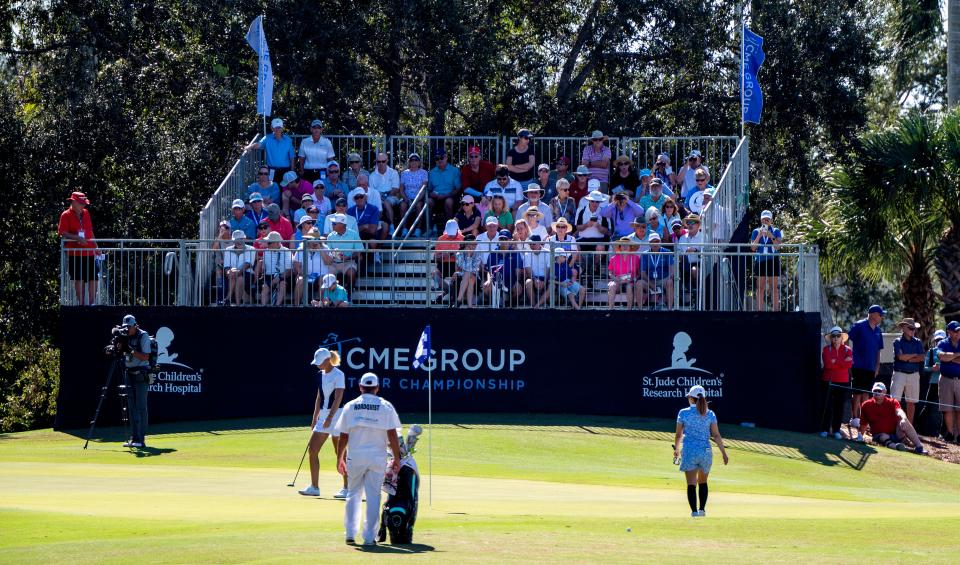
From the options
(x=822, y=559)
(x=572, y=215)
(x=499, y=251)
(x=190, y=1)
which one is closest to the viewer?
(x=822, y=559)

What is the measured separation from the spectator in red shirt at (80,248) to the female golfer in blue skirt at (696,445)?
11.6 metres

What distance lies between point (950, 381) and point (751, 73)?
681 centimetres

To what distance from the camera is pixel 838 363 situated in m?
23.5

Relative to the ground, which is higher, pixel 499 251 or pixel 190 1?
pixel 190 1

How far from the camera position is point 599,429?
2252cm

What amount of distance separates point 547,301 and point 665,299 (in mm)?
1852

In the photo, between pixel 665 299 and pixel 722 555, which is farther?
pixel 665 299

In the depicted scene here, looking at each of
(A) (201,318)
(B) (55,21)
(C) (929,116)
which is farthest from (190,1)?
(C) (929,116)

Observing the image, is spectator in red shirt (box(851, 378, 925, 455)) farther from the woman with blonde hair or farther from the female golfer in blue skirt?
the woman with blonde hair

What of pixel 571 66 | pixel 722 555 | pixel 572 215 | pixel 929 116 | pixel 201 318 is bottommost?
pixel 722 555

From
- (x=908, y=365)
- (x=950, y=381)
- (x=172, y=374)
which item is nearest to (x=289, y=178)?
(x=172, y=374)

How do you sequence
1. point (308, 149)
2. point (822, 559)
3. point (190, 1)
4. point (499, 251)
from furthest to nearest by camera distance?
point (190, 1) → point (308, 149) → point (499, 251) → point (822, 559)

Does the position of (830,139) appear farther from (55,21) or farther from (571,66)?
(55,21)

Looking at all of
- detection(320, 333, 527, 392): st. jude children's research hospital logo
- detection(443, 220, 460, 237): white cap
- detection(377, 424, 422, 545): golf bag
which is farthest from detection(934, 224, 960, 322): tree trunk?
detection(377, 424, 422, 545): golf bag
